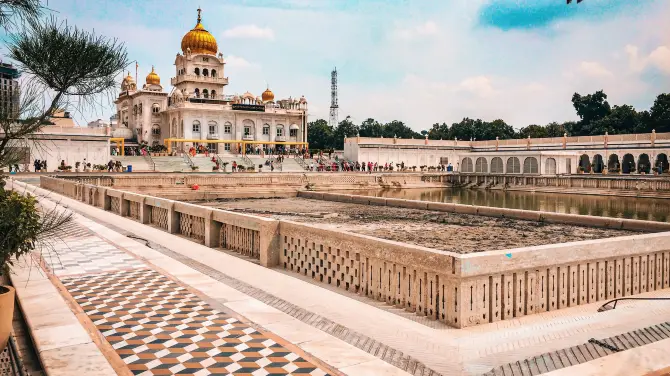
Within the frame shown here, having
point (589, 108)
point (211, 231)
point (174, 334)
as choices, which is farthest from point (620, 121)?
point (174, 334)

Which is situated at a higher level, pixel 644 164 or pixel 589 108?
Result: pixel 589 108

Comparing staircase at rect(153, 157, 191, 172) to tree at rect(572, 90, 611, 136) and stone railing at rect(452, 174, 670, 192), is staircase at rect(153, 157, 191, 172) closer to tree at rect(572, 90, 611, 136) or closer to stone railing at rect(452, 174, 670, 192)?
stone railing at rect(452, 174, 670, 192)

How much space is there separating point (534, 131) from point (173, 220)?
79.1m

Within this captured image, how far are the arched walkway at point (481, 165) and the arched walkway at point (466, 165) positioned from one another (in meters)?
0.92

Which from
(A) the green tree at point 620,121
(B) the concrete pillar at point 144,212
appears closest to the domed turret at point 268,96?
(A) the green tree at point 620,121

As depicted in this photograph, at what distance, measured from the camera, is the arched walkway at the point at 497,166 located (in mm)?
52188

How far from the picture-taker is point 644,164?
55.1 m

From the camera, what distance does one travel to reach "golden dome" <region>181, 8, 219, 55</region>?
67438 millimetres

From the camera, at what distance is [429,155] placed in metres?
66.7

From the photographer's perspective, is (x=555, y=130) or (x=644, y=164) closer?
(x=644, y=164)

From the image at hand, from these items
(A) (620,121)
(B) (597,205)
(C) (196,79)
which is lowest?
(B) (597,205)

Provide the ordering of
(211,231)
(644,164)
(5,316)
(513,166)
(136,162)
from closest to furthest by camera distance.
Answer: (5,316)
(211,231)
(136,162)
(513,166)
(644,164)

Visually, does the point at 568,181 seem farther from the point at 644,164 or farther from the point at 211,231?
the point at 211,231

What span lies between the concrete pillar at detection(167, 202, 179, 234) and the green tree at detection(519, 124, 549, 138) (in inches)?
3023
